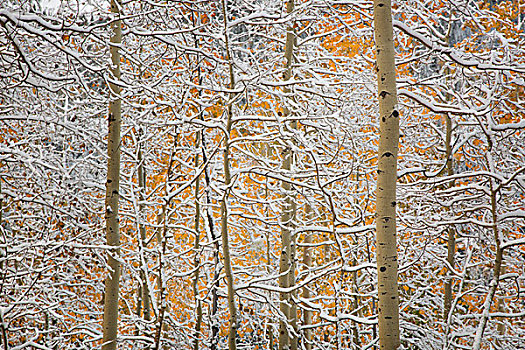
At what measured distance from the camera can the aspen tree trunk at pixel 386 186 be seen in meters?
2.72

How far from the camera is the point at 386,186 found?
9.38 ft

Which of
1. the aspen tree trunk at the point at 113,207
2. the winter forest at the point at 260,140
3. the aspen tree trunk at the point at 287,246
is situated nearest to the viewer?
the winter forest at the point at 260,140

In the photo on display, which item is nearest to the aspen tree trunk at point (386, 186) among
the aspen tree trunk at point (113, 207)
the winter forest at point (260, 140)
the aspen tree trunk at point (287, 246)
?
the winter forest at point (260, 140)

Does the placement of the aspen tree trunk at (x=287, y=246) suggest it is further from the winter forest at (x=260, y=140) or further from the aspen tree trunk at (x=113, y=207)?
the aspen tree trunk at (x=113, y=207)

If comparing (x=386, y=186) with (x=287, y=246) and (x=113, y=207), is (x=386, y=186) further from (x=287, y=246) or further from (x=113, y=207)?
(x=113, y=207)

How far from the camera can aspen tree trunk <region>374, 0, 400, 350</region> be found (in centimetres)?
272

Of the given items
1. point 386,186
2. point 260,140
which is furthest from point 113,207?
point 386,186

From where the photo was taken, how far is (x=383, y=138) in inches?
114

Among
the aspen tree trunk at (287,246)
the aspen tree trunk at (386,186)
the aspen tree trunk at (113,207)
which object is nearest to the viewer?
the aspen tree trunk at (386,186)

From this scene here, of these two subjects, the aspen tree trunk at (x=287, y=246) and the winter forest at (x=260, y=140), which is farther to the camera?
the aspen tree trunk at (x=287, y=246)

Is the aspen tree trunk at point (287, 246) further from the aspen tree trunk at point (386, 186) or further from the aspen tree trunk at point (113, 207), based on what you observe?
the aspen tree trunk at point (386, 186)

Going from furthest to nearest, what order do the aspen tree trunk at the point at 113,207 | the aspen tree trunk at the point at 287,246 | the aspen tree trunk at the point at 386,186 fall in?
the aspen tree trunk at the point at 287,246 → the aspen tree trunk at the point at 113,207 → the aspen tree trunk at the point at 386,186

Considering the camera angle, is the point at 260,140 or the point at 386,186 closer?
the point at 386,186

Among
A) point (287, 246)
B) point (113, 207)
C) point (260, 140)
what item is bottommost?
point (287, 246)
